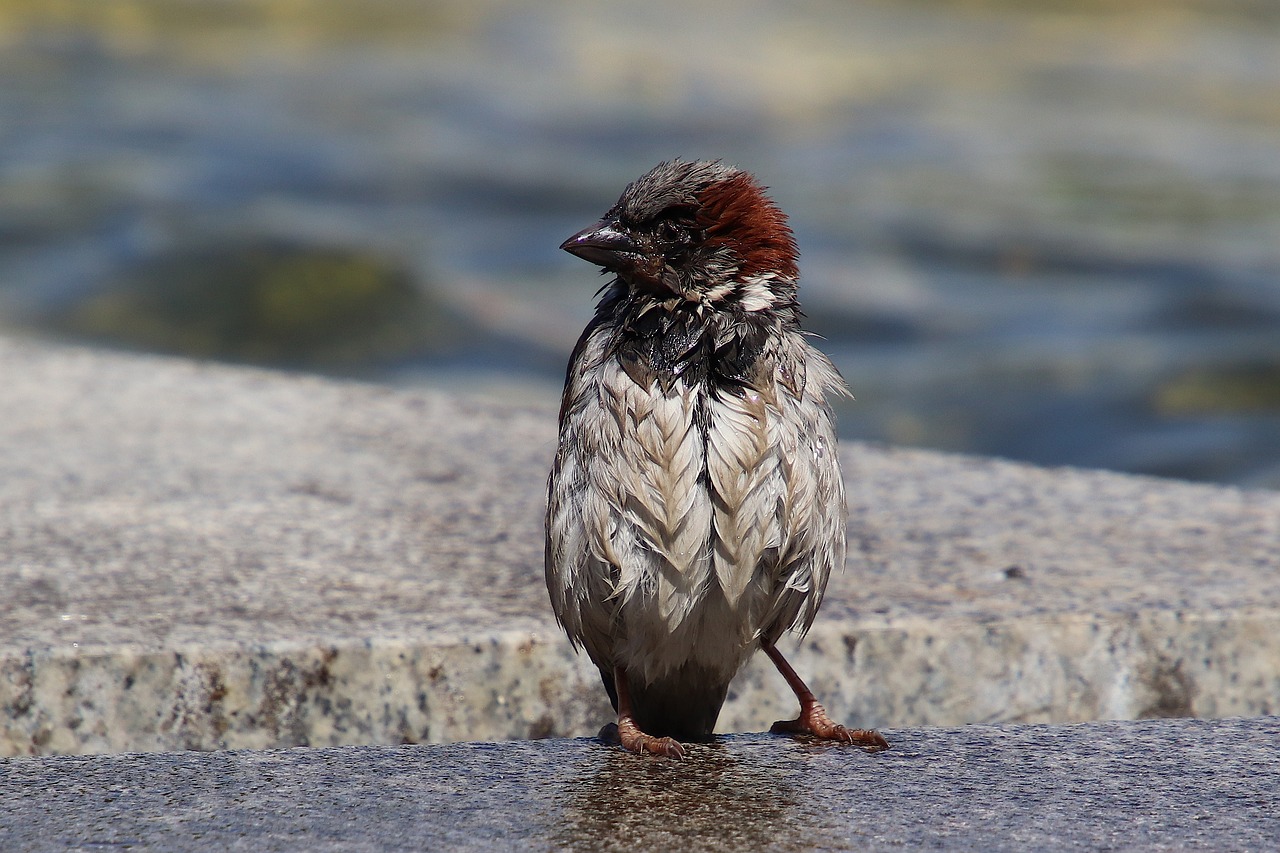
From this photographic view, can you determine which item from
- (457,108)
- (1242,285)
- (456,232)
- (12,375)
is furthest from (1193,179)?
(12,375)

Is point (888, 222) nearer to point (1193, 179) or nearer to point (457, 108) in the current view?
point (1193, 179)

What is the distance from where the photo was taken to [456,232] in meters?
11.1

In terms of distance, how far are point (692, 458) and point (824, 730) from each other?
59 centimetres

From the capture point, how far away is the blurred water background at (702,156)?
9109mm

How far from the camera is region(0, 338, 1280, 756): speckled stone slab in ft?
9.89

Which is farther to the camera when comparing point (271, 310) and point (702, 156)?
point (702, 156)

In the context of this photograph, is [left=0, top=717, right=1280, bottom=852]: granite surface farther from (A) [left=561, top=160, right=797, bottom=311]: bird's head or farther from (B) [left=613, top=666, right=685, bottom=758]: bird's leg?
(A) [left=561, top=160, right=797, bottom=311]: bird's head

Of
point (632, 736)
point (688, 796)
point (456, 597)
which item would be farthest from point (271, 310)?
point (688, 796)

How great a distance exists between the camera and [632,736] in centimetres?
279

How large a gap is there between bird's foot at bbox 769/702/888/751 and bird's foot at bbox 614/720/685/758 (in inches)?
9.4

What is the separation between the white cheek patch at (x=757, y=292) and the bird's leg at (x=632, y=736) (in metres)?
0.72

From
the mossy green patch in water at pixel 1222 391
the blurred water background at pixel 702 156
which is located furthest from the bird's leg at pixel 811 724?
the mossy green patch in water at pixel 1222 391

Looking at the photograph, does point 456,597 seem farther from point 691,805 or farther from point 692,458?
point 691,805

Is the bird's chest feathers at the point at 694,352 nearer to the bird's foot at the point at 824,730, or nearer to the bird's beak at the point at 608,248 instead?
the bird's beak at the point at 608,248
